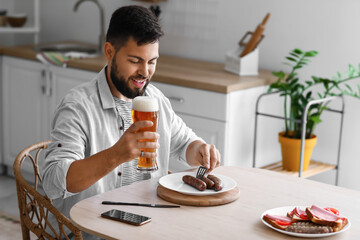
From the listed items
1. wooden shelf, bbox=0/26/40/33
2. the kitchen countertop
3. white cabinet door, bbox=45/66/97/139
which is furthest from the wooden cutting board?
wooden shelf, bbox=0/26/40/33

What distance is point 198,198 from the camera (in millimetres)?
1652

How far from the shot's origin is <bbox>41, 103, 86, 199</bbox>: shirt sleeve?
65.2 inches

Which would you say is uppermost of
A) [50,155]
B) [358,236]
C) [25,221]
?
[50,155]

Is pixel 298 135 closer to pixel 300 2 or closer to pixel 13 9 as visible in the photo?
pixel 300 2

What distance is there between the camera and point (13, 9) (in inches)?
178

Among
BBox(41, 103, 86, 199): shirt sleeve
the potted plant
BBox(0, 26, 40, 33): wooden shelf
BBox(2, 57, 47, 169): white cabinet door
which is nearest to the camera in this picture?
BBox(41, 103, 86, 199): shirt sleeve

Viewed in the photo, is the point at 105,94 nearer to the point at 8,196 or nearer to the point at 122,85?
the point at 122,85

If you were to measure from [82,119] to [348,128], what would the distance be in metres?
1.77

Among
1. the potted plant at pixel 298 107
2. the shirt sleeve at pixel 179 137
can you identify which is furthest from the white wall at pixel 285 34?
the shirt sleeve at pixel 179 137

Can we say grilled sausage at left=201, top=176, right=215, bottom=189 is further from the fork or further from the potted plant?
the potted plant

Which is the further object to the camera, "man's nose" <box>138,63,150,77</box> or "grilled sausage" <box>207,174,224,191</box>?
"man's nose" <box>138,63,150,77</box>

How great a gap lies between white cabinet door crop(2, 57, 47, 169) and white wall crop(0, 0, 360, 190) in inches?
31.6

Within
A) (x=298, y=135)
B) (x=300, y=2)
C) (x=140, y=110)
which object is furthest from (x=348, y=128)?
(x=140, y=110)

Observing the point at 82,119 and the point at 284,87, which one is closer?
the point at 82,119
